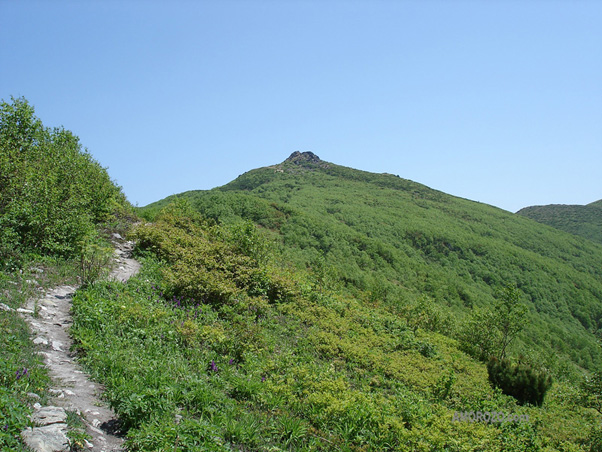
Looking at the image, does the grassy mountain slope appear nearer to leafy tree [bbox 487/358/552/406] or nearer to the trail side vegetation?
the trail side vegetation

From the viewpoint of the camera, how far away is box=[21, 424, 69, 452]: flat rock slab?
11.6 ft

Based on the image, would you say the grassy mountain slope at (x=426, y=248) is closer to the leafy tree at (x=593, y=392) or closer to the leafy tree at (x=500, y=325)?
the leafy tree at (x=500, y=325)

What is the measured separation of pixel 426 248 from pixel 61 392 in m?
94.9

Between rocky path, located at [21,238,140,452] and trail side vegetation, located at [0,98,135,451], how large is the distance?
179 mm

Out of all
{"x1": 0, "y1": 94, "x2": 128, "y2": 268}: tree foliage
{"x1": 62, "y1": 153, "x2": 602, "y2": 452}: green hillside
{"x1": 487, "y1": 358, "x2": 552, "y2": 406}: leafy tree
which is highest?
{"x1": 0, "y1": 94, "x2": 128, "y2": 268}: tree foliage

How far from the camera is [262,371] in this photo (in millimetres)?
7023

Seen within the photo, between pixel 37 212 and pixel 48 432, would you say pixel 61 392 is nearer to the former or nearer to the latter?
pixel 48 432

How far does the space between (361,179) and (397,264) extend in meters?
107

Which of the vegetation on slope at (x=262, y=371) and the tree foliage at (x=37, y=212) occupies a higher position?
the tree foliage at (x=37, y=212)

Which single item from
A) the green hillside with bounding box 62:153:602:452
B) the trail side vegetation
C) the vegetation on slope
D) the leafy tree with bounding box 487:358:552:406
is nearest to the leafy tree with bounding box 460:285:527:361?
the green hillside with bounding box 62:153:602:452

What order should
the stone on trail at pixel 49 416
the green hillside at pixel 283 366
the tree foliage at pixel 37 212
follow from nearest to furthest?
the stone on trail at pixel 49 416 → the green hillside at pixel 283 366 → the tree foliage at pixel 37 212

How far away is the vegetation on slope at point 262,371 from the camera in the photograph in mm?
4973

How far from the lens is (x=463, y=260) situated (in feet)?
301

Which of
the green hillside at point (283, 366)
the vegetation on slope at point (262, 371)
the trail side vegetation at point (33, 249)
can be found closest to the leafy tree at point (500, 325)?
the green hillside at point (283, 366)
